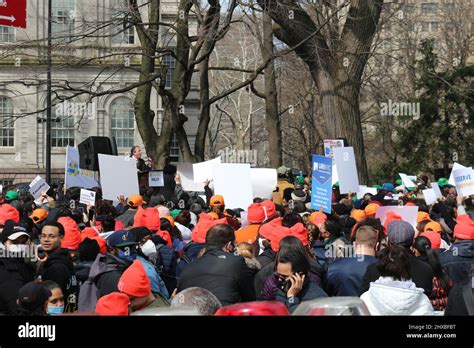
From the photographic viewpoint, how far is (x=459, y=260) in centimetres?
798

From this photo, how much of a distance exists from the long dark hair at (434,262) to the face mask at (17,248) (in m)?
3.22

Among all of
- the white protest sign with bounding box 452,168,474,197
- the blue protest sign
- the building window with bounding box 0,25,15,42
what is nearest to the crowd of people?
the blue protest sign

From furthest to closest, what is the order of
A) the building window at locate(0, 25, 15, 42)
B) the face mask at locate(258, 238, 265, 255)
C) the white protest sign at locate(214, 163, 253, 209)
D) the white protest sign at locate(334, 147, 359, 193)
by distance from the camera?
the building window at locate(0, 25, 15, 42)
the white protest sign at locate(334, 147, 359, 193)
the white protest sign at locate(214, 163, 253, 209)
the face mask at locate(258, 238, 265, 255)

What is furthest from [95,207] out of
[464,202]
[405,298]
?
[405,298]

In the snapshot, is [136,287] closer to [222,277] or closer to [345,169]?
[222,277]

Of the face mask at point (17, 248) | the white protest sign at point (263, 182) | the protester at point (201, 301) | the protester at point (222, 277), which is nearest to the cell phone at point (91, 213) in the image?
the white protest sign at point (263, 182)

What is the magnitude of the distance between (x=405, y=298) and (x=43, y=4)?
49253 millimetres

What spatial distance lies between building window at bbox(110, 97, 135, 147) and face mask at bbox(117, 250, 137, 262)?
46723mm

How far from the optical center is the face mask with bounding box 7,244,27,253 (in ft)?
25.9

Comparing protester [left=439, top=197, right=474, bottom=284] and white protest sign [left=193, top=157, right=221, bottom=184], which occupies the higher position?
white protest sign [left=193, top=157, right=221, bottom=184]

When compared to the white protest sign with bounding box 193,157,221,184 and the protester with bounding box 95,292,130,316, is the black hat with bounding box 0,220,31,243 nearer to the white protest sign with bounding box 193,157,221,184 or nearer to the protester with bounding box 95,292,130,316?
the protester with bounding box 95,292,130,316
